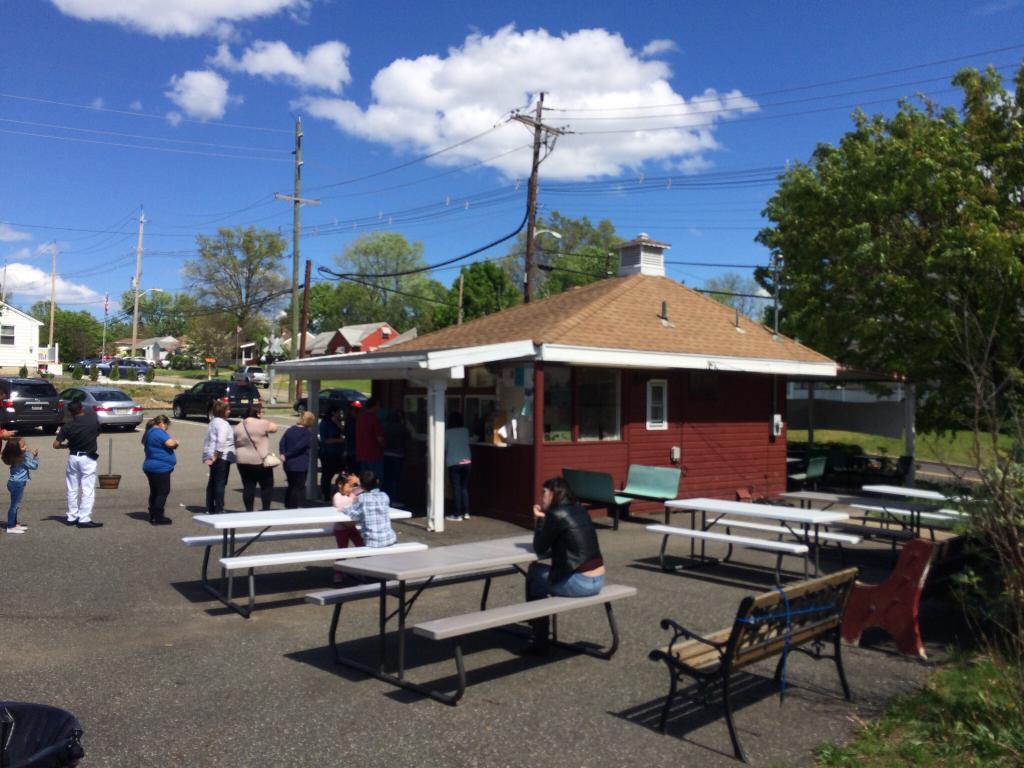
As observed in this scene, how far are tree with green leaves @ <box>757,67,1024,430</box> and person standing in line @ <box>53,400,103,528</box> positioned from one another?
41.6 feet

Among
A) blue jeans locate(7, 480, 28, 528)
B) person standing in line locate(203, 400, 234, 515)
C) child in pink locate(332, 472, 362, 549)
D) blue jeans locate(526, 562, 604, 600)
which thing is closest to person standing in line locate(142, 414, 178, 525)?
person standing in line locate(203, 400, 234, 515)

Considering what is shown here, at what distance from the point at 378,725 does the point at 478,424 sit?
29.4 feet

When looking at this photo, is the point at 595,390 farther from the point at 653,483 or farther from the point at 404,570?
the point at 404,570

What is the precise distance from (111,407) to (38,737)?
27177 millimetres

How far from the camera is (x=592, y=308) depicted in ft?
49.9

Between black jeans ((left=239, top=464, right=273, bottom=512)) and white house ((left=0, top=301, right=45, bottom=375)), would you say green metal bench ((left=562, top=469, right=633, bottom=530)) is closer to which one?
black jeans ((left=239, top=464, right=273, bottom=512))

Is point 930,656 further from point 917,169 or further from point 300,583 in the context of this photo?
point 917,169

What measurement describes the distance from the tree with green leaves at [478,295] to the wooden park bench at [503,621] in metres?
55.4

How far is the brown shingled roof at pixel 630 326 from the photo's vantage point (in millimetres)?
13891

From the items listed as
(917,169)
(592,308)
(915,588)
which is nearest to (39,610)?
(915,588)

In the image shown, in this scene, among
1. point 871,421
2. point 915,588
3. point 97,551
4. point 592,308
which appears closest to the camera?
point 915,588

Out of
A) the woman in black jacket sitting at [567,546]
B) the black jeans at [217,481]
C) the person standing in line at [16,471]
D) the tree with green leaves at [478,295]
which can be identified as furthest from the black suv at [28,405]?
the tree with green leaves at [478,295]

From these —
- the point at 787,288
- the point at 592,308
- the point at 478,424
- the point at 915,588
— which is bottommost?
the point at 915,588

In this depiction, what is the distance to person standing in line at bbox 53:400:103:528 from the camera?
450 inches
